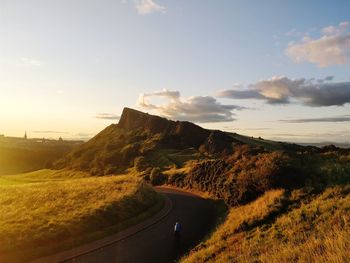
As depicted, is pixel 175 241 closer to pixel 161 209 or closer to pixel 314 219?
pixel 314 219

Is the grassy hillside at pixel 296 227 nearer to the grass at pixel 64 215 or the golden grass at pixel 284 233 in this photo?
the golden grass at pixel 284 233

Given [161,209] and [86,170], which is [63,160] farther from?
[161,209]

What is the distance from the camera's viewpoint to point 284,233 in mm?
20500

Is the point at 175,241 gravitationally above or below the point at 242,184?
below

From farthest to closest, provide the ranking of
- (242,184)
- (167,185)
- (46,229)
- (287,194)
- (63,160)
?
(63,160)
(167,185)
(242,184)
(287,194)
(46,229)

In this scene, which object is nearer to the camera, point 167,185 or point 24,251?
point 24,251

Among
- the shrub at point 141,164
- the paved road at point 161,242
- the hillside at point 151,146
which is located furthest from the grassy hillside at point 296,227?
the shrub at point 141,164

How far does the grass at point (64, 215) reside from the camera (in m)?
24.0

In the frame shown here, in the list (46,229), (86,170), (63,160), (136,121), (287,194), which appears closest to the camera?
(46,229)

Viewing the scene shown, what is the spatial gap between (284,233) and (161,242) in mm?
10008

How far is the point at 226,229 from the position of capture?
27.6 m

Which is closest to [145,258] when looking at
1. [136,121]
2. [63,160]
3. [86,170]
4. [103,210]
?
[103,210]

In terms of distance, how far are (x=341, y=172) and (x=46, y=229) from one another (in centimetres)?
2471

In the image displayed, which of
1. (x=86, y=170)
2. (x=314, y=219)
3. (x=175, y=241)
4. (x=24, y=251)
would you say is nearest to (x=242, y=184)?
(x=175, y=241)
